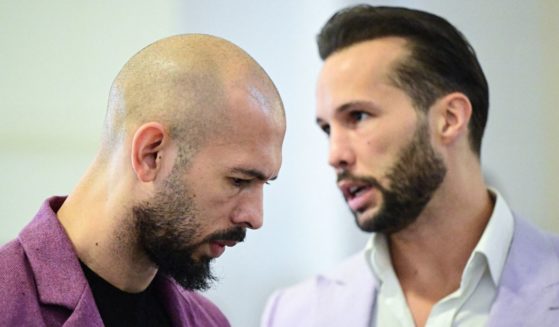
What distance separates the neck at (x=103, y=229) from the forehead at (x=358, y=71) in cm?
62

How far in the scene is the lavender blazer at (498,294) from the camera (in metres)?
1.44

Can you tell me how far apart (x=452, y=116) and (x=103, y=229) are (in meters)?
0.83

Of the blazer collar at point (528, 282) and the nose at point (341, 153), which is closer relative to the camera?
the blazer collar at point (528, 282)

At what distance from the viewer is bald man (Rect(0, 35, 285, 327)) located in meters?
1.09

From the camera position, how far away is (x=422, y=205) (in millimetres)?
1562

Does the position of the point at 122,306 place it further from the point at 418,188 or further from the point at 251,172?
the point at 418,188

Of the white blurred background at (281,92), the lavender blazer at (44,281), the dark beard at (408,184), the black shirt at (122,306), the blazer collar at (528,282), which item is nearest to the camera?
the lavender blazer at (44,281)

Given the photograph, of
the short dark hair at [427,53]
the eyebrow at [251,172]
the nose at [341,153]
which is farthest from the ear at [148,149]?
the short dark hair at [427,53]

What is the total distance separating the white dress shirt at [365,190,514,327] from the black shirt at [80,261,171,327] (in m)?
0.53

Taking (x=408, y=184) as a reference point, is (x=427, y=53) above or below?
above

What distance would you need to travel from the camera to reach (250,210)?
1.16m

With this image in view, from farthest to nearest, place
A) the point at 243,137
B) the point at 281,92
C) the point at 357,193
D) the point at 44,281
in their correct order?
the point at 281,92 < the point at 357,193 < the point at 243,137 < the point at 44,281

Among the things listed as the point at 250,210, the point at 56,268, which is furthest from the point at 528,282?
the point at 56,268

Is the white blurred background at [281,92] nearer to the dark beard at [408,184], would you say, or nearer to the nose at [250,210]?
the dark beard at [408,184]
